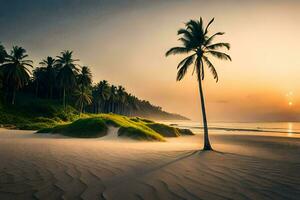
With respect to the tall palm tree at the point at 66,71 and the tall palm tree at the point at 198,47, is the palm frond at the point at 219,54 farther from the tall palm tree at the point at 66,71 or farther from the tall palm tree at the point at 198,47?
the tall palm tree at the point at 66,71

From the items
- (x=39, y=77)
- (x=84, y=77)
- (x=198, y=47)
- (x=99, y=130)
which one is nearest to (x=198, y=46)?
(x=198, y=47)

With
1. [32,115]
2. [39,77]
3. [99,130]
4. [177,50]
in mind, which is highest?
[39,77]

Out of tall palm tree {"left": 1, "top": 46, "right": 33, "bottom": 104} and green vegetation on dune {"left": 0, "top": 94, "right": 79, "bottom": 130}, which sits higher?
tall palm tree {"left": 1, "top": 46, "right": 33, "bottom": 104}

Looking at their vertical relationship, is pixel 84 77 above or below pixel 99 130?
above

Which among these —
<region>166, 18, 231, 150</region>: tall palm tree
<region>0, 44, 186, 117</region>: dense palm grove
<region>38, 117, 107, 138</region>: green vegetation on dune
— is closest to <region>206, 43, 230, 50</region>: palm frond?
<region>166, 18, 231, 150</region>: tall palm tree

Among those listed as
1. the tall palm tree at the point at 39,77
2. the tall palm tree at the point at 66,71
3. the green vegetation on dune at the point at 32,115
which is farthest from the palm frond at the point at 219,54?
the tall palm tree at the point at 39,77

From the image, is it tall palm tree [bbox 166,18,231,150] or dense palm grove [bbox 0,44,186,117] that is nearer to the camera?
tall palm tree [bbox 166,18,231,150]

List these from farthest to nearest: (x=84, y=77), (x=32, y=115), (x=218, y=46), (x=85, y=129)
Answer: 1. (x=84, y=77)
2. (x=32, y=115)
3. (x=85, y=129)
4. (x=218, y=46)

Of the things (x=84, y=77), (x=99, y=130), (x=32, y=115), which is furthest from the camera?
(x=84, y=77)

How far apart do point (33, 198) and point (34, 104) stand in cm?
5956

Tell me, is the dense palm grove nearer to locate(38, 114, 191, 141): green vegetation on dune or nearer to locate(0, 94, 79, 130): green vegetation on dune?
locate(0, 94, 79, 130): green vegetation on dune

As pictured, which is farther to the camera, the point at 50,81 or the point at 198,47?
the point at 50,81

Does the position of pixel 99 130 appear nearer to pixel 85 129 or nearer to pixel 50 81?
pixel 85 129

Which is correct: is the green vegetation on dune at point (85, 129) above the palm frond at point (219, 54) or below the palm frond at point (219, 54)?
below
